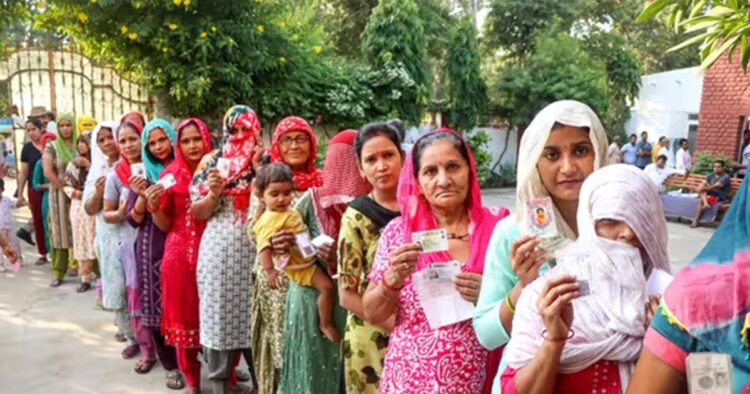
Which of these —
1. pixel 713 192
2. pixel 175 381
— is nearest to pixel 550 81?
pixel 713 192

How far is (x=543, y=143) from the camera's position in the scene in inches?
68.9

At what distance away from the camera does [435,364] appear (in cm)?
206

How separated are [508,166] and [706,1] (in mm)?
17981

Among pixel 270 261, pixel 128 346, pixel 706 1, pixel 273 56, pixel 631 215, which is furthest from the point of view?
pixel 273 56

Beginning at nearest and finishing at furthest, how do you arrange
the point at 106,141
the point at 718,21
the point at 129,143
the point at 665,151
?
the point at 718,21
the point at 129,143
the point at 106,141
the point at 665,151

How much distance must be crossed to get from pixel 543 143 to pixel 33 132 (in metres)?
7.99

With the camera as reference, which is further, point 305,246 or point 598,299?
point 305,246

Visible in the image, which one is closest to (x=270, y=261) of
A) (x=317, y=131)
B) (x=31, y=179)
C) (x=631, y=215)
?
(x=631, y=215)

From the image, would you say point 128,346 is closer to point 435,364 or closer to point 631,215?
point 435,364

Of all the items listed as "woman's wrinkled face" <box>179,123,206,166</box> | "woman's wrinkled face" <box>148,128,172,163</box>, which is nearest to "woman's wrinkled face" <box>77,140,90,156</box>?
"woman's wrinkled face" <box>148,128,172,163</box>

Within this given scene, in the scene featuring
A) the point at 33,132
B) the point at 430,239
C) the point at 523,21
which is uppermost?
the point at 523,21

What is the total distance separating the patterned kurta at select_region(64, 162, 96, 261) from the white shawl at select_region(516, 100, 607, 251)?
5559 mm

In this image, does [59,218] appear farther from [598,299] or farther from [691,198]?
[691,198]

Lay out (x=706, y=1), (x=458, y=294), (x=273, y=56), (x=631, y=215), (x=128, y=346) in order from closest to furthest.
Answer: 1. (x=631, y=215)
2. (x=458, y=294)
3. (x=706, y=1)
4. (x=128, y=346)
5. (x=273, y=56)
